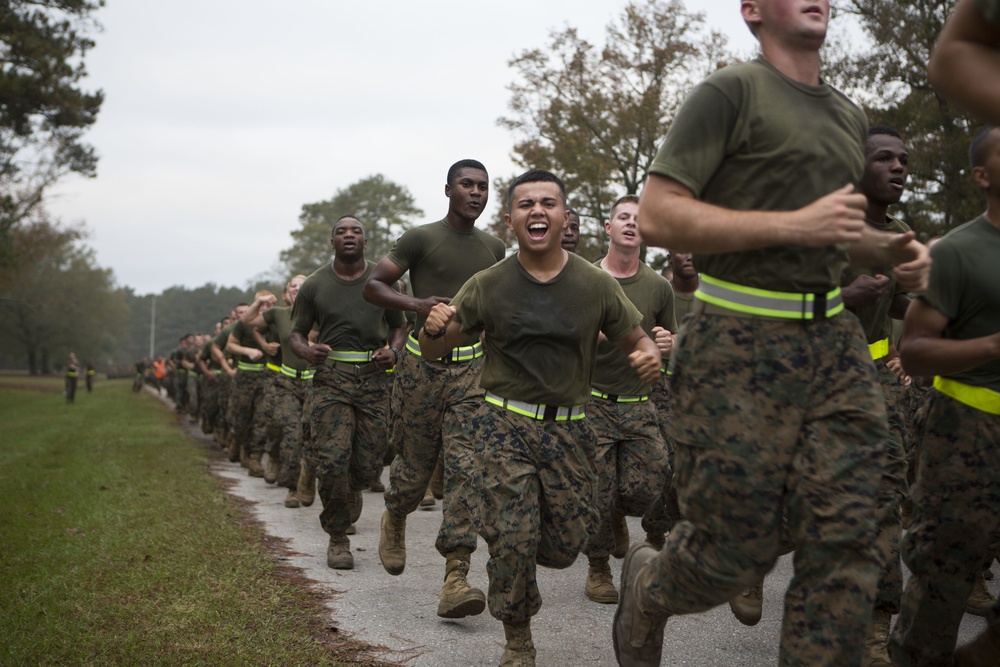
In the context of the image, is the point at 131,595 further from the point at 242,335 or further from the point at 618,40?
the point at 618,40

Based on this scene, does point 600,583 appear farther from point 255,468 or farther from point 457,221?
point 255,468

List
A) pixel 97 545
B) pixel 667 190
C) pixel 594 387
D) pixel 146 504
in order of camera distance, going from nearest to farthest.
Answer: pixel 667 190 < pixel 594 387 < pixel 97 545 < pixel 146 504

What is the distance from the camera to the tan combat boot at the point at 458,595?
21.2 feet

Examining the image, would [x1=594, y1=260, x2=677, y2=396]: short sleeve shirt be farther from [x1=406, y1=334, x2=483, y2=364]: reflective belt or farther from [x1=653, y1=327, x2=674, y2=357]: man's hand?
[x1=406, y1=334, x2=483, y2=364]: reflective belt

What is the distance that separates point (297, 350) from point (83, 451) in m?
11.1

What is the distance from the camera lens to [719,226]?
3.56 metres

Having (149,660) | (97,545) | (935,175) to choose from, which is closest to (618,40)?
(935,175)

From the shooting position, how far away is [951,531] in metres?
4.38

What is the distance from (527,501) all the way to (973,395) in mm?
2096

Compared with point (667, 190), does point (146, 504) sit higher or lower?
lower

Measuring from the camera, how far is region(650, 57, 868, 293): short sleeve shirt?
3717 mm

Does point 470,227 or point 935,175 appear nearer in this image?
point 470,227

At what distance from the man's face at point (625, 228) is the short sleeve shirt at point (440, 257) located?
0.89 m

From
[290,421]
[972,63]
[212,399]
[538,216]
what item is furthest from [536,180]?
[212,399]
